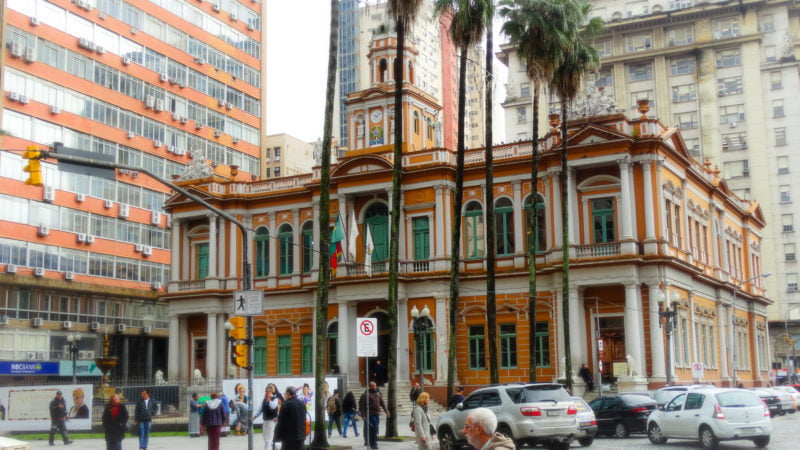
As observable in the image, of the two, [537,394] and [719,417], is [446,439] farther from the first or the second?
[719,417]

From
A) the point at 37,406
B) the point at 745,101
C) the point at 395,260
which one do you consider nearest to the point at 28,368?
the point at 37,406

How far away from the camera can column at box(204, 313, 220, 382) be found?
5144 cm

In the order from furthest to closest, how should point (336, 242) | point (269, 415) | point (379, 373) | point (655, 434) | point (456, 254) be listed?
1. point (379, 373)
2. point (336, 242)
3. point (456, 254)
4. point (655, 434)
5. point (269, 415)

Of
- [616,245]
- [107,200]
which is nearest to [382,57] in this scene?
[616,245]

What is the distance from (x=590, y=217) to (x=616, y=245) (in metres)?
2.25

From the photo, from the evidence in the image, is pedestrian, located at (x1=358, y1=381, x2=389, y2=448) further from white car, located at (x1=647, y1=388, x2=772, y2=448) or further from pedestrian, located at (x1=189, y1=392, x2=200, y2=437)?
white car, located at (x1=647, y1=388, x2=772, y2=448)

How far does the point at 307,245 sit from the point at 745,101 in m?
50.3

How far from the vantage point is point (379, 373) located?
47.8 metres

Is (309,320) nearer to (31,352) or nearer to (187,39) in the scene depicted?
(31,352)

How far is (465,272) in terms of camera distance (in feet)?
152

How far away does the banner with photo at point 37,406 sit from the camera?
31.6 m

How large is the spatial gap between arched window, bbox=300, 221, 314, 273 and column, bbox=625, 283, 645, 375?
1788 centimetres

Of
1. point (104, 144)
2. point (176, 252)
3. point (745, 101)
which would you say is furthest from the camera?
point (745, 101)

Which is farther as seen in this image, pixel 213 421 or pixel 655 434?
pixel 655 434
